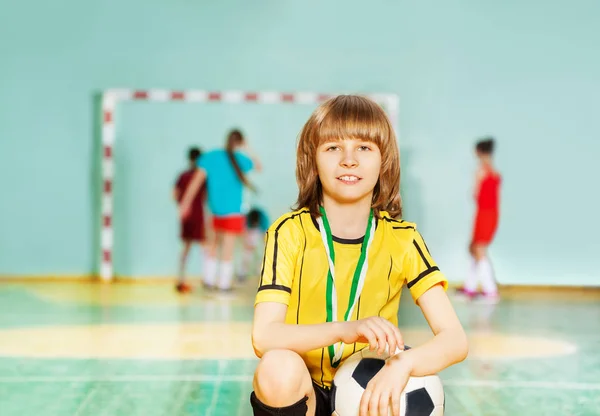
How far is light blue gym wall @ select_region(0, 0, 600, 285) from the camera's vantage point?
7.69m

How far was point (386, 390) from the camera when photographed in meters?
1.87

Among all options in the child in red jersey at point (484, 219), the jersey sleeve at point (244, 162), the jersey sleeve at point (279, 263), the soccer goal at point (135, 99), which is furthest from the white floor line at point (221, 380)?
the soccer goal at point (135, 99)

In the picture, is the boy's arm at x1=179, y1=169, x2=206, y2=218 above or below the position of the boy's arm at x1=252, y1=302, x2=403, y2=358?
below

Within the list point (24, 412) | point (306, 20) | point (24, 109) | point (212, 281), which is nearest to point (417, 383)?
point (24, 412)

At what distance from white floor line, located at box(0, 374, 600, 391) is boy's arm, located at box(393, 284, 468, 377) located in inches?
64.7

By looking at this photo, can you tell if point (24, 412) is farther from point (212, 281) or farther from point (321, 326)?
point (212, 281)

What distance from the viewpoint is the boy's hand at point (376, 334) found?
1.77 m

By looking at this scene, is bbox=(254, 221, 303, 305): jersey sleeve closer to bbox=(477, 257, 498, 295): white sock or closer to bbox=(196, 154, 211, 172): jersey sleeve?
bbox=(196, 154, 211, 172): jersey sleeve

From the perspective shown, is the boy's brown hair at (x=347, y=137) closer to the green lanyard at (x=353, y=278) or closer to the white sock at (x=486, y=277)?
the green lanyard at (x=353, y=278)

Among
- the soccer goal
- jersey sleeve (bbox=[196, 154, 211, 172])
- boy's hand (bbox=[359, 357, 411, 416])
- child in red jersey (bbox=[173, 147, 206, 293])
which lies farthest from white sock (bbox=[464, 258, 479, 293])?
boy's hand (bbox=[359, 357, 411, 416])

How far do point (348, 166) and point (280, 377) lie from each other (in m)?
0.59

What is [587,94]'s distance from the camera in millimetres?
7680

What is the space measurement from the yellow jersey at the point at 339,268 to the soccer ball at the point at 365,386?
0.13m

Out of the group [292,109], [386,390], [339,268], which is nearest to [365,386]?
[386,390]
